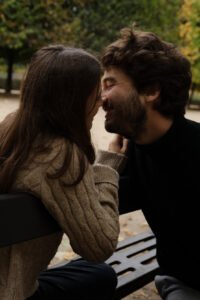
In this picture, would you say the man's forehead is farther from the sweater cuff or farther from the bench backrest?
the bench backrest

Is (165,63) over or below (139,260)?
over

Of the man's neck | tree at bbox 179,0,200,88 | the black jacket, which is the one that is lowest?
tree at bbox 179,0,200,88

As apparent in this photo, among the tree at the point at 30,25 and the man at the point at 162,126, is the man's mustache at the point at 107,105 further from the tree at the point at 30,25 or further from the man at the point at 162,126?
the tree at the point at 30,25

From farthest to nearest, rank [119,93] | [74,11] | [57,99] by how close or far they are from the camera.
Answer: [74,11]
[119,93]
[57,99]

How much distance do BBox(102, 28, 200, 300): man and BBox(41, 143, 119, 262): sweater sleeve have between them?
534 mm

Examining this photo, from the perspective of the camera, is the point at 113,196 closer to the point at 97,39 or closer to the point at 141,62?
the point at 141,62

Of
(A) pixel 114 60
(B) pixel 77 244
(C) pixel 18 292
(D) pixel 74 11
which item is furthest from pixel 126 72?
(D) pixel 74 11

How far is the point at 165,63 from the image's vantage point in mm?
2297

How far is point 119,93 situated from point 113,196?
0.56 m

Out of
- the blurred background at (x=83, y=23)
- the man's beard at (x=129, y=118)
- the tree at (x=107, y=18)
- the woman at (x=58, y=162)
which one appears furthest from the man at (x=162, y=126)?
the tree at (x=107, y=18)

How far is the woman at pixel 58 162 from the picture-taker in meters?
1.71

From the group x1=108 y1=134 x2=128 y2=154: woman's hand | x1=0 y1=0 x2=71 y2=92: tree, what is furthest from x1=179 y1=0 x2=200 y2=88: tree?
x1=108 y1=134 x2=128 y2=154: woman's hand

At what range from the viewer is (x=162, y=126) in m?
2.32

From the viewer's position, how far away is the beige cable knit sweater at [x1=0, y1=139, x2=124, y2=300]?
1704mm
